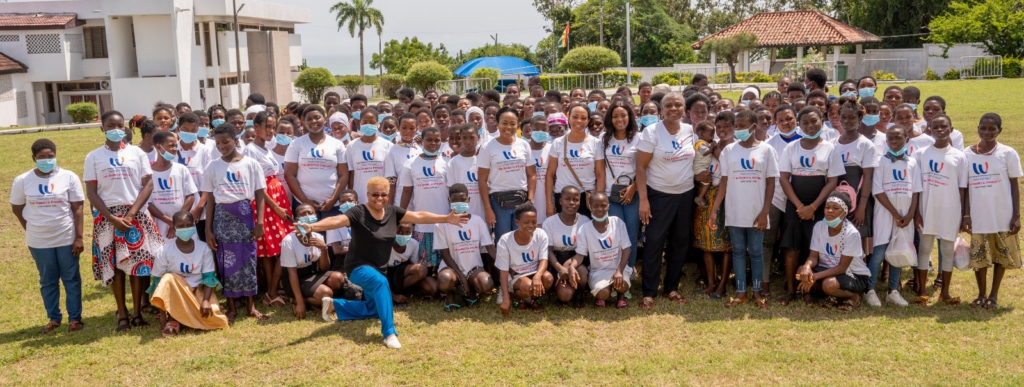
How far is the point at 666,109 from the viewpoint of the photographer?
22.3 ft

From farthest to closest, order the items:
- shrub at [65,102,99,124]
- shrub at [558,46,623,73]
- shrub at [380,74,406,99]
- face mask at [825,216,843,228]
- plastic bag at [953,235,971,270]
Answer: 1. shrub at [380,74,406,99]
2. shrub at [558,46,623,73]
3. shrub at [65,102,99,124]
4. plastic bag at [953,235,971,270]
5. face mask at [825,216,843,228]

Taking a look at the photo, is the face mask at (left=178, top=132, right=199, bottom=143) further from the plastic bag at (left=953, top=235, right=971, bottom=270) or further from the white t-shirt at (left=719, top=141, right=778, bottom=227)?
the plastic bag at (left=953, top=235, right=971, bottom=270)

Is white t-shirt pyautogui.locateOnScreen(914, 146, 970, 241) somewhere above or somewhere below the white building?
below

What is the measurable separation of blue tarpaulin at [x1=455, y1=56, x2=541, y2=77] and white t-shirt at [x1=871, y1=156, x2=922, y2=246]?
3625 cm

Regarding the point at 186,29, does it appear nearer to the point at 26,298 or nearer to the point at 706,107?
the point at 26,298

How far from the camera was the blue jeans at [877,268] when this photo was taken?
6.81 m

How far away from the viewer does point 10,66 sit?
3641 cm

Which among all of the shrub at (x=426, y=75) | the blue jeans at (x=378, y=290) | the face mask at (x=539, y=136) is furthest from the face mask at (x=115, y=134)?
the shrub at (x=426, y=75)

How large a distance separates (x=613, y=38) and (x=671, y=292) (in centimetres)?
5241

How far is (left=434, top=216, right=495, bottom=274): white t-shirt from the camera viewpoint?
23.5 ft

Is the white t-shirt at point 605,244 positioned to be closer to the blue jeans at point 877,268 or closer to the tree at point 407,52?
the blue jeans at point 877,268

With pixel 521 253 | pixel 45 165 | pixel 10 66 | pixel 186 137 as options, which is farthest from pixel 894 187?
pixel 10 66

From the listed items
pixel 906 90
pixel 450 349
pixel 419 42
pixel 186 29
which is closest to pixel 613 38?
pixel 419 42

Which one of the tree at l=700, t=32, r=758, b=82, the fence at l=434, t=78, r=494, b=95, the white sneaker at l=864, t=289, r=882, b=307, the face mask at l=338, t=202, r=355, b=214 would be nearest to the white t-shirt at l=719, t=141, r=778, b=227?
the white sneaker at l=864, t=289, r=882, b=307
